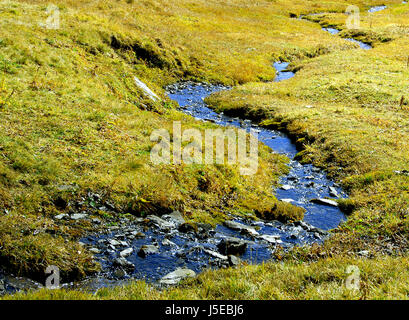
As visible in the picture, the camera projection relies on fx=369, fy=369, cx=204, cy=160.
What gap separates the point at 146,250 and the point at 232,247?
253 cm

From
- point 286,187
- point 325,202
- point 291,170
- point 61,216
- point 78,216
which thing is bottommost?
point 291,170

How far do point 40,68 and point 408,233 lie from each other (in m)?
18.1

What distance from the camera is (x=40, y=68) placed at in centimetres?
1895

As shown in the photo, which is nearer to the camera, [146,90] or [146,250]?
[146,250]

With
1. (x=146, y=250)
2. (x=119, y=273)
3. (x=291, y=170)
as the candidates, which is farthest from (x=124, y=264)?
(x=291, y=170)

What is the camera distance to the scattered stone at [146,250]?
10.1 meters

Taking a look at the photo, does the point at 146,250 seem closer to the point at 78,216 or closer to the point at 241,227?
the point at 78,216

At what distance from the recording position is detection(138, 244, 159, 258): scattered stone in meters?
10.1

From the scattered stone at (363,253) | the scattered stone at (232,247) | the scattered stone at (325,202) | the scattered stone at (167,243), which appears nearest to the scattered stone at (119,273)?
the scattered stone at (167,243)

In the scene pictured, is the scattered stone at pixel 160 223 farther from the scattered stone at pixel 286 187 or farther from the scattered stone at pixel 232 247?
the scattered stone at pixel 286 187

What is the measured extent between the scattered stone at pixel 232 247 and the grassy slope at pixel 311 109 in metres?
1.44

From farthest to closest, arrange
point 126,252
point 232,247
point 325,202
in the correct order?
1. point 325,202
2. point 232,247
3. point 126,252

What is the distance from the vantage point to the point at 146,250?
1026 cm

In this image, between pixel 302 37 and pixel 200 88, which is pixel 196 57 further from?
pixel 302 37
